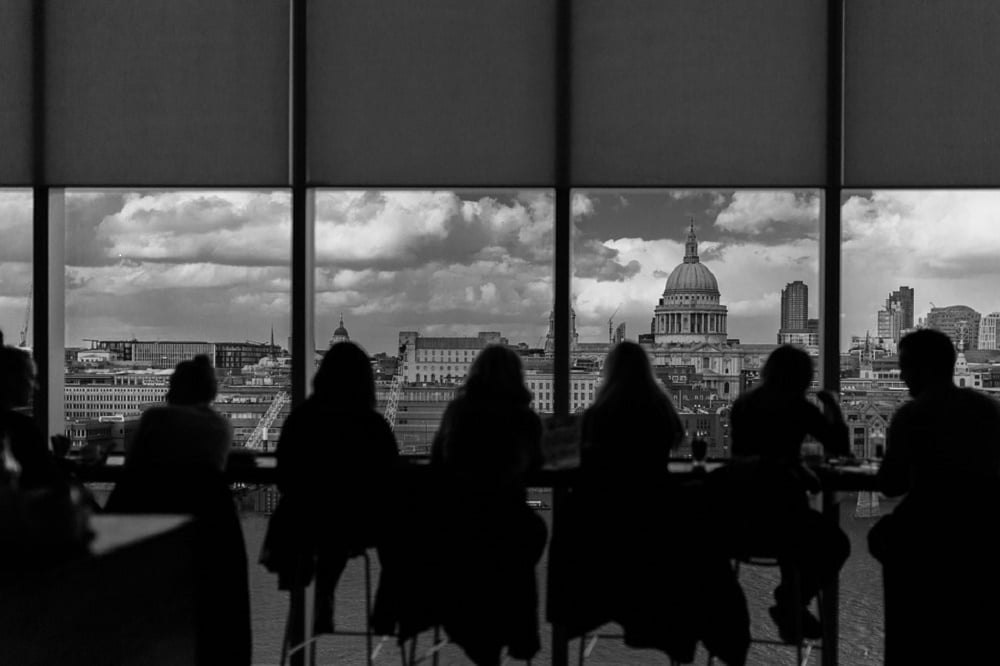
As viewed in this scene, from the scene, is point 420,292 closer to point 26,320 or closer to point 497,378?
point 497,378

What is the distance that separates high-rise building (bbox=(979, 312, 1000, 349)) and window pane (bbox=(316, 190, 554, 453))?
198 centimetres

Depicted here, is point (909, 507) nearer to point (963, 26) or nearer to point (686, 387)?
point (686, 387)

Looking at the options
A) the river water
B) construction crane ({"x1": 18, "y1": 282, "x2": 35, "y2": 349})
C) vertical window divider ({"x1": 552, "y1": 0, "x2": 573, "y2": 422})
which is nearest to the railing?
the river water

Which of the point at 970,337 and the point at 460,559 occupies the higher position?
the point at 970,337

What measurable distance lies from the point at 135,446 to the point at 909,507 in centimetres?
258

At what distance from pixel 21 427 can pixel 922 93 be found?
12.7ft

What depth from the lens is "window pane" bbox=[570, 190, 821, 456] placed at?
4055mm

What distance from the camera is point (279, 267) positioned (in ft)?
13.8

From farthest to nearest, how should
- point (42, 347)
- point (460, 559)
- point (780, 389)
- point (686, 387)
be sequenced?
point (686, 387) < point (42, 347) < point (780, 389) < point (460, 559)

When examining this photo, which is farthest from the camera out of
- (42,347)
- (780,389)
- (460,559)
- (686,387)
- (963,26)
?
(686,387)

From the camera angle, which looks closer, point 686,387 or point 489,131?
point 489,131

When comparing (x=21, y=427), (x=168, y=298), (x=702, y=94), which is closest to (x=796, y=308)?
(x=702, y=94)

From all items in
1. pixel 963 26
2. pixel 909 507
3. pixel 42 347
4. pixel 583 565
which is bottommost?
pixel 583 565

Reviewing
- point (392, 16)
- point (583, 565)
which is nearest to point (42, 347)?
point (392, 16)
